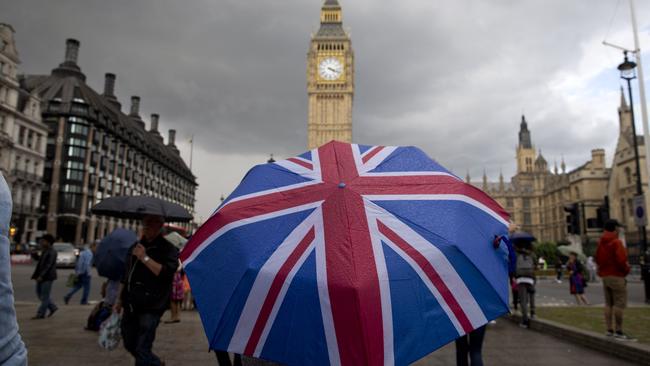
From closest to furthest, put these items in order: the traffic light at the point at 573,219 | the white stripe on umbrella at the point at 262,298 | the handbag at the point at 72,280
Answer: the white stripe on umbrella at the point at 262,298 → the handbag at the point at 72,280 → the traffic light at the point at 573,219

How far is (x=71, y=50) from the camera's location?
69312 millimetres

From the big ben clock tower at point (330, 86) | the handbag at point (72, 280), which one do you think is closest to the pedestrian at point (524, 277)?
the handbag at point (72, 280)

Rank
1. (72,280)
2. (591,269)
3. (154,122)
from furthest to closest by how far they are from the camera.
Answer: (154,122)
(591,269)
(72,280)

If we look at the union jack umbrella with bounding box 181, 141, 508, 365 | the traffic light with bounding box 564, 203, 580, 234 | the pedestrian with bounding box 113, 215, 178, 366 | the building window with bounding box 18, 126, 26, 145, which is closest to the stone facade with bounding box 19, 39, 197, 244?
the building window with bounding box 18, 126, 26, 145

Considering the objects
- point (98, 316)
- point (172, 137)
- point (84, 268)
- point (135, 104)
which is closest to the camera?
point (98, 316)

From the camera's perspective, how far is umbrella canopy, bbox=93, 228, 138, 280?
7652 millimetres

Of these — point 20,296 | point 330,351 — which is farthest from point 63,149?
point 330,351

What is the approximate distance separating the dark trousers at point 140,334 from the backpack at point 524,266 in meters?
7.83

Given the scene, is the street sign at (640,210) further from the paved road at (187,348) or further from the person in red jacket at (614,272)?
the person in red jacket at (614,272)

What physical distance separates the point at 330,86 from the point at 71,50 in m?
44.4

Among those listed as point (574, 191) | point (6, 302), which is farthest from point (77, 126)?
point (574, 191)

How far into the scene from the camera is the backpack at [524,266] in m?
9.47

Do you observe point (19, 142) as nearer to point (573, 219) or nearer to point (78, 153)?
point (78, 153)

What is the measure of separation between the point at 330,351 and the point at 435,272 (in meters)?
0.65
